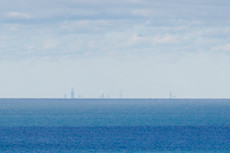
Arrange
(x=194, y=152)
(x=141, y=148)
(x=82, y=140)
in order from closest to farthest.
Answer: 1. (x=194, y=152)
2. (x=141, y=148)
3. (x=82, y=140)

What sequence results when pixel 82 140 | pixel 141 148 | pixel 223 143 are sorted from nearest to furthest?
pixel 141 148 → pixel 223 143 → pixel 82 140

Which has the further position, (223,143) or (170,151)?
(223,143)

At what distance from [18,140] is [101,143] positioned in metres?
9.37

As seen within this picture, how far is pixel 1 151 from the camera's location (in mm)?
43531

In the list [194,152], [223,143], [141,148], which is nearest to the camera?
[194,152]

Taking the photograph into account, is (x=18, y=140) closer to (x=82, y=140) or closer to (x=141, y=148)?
(x=82, y=140)

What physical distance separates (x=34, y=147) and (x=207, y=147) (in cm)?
1507

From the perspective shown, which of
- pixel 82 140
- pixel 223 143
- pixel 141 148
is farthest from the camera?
pixel 82 140

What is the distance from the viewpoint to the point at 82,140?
54625 millimetres

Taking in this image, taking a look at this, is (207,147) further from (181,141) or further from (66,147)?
(66,147)

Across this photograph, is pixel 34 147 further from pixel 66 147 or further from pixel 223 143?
pixel 223 143

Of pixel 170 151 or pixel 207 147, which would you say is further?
pixel 207 147

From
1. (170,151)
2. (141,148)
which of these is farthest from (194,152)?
(141,148)

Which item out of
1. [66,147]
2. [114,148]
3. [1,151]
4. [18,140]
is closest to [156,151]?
[114,148]
